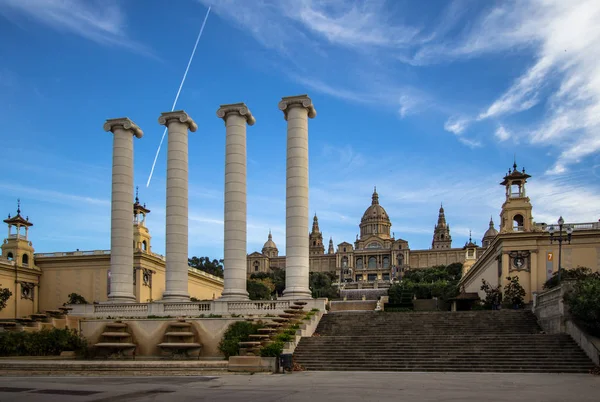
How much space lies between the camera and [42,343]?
38469mm

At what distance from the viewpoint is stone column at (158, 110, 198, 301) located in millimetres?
45781

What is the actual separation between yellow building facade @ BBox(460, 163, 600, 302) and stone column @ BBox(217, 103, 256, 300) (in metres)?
25.6

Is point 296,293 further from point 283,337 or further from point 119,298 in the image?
point 119,298

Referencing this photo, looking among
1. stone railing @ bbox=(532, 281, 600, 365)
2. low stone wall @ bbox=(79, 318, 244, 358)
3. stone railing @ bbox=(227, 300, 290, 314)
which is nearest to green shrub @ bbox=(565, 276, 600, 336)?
stone railing @ bbox=(532, 281, 600, 365)

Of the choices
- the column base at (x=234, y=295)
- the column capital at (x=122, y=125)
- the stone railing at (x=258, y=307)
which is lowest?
the stone railing at (x=258, y=307)

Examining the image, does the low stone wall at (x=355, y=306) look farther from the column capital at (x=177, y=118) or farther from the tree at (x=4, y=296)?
the tree at (x=4, y=296)

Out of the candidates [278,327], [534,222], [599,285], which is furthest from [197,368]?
[534,222]

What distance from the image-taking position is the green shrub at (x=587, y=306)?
101 ft

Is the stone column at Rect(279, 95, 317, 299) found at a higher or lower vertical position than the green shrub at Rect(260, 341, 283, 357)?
higher

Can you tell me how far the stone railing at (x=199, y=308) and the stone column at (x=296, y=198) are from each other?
1.56m

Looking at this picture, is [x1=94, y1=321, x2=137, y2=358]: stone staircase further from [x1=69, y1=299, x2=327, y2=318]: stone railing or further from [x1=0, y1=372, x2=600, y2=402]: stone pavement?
[x1=0, y1=372, x2=600, y2=402]: stone pavement

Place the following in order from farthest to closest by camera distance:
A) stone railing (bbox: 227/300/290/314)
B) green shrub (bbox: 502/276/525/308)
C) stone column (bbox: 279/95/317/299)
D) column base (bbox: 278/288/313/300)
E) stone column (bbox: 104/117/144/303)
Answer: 1. green shrub (bbox: 502/276/525/308)
2. stone column (bbox: 104/117/144/303)
3. stone column (bbox: 279/95/317/299)
4. column base (bbox: 278/288/313/300)
5. stone railing (bbox: 227/300/290/314)

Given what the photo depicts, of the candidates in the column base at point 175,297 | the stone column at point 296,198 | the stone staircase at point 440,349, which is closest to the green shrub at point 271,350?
the stone staircase at point 440,349

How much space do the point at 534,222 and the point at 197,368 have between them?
40115 millimetres
